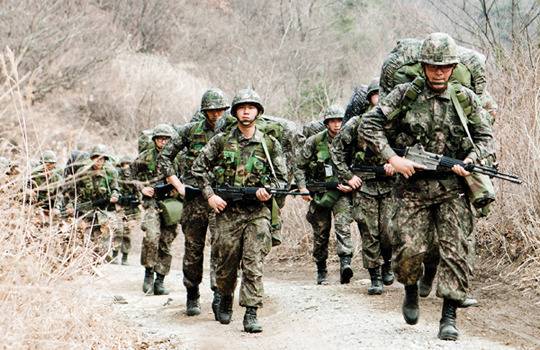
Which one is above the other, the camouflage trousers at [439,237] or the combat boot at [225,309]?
the camouflage trousers at [439,237]

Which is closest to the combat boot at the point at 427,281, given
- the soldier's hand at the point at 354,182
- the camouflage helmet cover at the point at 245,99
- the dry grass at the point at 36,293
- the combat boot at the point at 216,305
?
the soldier's hand at the point at 354,182

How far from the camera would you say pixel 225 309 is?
778 centimetres

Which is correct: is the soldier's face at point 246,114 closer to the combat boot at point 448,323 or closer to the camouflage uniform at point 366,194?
the camouflage uniform at point 366,194

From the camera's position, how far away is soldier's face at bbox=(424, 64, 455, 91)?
20.3 ft

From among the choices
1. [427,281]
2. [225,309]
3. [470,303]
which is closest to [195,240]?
[225,309]

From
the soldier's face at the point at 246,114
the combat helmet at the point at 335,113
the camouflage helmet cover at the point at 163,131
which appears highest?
the combat helmet at the point at 335,113

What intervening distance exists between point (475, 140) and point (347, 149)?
2976 millimetres

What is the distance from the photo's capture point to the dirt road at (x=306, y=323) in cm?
641

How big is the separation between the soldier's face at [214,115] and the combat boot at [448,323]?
11.1ft

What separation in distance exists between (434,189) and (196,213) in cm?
297

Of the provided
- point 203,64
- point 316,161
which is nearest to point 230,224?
point 316,161

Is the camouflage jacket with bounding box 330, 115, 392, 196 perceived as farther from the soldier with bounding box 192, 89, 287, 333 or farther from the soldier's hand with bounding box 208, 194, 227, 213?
the soldier's hand with bounding box 208, 194, 227, 213

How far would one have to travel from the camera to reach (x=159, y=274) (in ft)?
33.5

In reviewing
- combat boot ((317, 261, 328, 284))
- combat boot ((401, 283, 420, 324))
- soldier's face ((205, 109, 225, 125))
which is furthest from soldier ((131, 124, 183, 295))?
combat boot ((401, 283, 420, 324))
